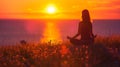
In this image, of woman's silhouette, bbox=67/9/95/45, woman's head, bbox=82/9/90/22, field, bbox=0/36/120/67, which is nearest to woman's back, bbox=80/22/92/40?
woman's silhouette, bbox=67/9/95/45

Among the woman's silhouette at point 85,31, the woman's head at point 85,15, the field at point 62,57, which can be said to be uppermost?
the woman's head at point 85,15

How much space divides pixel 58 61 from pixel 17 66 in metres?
1.54

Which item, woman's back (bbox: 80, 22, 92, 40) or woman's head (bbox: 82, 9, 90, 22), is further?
woman's back (bbox: 80, 22, 92, 40)

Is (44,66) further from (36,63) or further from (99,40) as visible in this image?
(99,40)

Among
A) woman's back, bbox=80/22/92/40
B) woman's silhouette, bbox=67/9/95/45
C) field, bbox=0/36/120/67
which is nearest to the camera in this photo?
field, bbox=0/36/120/67

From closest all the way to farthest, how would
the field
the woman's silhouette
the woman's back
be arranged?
the field, the woman's silhouette, the woman's back

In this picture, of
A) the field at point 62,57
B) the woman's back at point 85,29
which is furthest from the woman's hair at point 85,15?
the field at point 62,57

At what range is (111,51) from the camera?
14234mm

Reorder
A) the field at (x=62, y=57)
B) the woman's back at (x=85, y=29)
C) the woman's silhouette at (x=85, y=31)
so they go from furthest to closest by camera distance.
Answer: the woman's back at (x=85, y=29), the woman's silhouette at (x=85, y=31), the field at (x=62, y=57)

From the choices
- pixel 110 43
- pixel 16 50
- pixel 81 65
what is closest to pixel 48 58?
pixel 81 65

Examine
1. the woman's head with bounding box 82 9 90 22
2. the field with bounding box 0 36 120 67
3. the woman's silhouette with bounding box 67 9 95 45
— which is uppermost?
the woman's head with bounding box 82 9 90 22

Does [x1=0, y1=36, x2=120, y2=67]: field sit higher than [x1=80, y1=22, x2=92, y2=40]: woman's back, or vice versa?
[x1=80, y1=22, x2=92, y2=40]: woman's back

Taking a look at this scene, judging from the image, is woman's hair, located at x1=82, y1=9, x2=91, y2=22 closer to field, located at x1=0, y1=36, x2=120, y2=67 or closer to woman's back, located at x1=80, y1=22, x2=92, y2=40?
woman's back, located at x1=80, y1=22, x2=92, y2=40

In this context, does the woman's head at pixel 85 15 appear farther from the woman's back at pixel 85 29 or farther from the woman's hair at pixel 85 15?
the woman's back at pixel 85 29
